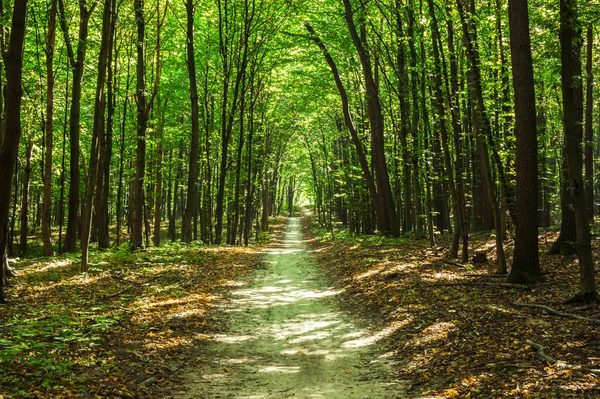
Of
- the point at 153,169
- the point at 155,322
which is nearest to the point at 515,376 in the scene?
the point at 155,322

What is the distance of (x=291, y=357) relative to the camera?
6.53 meters

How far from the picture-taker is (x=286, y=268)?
51.8 feet

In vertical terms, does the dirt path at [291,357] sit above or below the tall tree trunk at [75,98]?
below

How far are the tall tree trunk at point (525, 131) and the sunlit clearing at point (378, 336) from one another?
10.3ft

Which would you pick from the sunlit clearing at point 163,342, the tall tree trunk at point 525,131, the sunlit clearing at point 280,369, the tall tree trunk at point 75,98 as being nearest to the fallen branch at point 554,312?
the tall tree trunk at point 525,131

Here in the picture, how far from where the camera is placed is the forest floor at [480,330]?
481cm

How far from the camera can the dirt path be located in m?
5.32

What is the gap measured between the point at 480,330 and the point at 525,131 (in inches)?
177

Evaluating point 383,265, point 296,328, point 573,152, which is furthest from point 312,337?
point 383,265

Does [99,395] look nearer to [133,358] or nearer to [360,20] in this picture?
[133,358]

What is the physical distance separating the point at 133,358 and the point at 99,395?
1240 mm

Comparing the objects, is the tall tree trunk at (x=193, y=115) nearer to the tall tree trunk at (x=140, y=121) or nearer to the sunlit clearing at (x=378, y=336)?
the tall tree trunk at (x=140, y=121)

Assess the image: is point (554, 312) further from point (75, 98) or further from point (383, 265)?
point (75, 98)

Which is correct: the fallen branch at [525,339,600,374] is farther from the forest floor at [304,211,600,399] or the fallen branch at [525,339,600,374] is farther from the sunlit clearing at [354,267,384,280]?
the sunlit clearing at [354,267,384,280]
